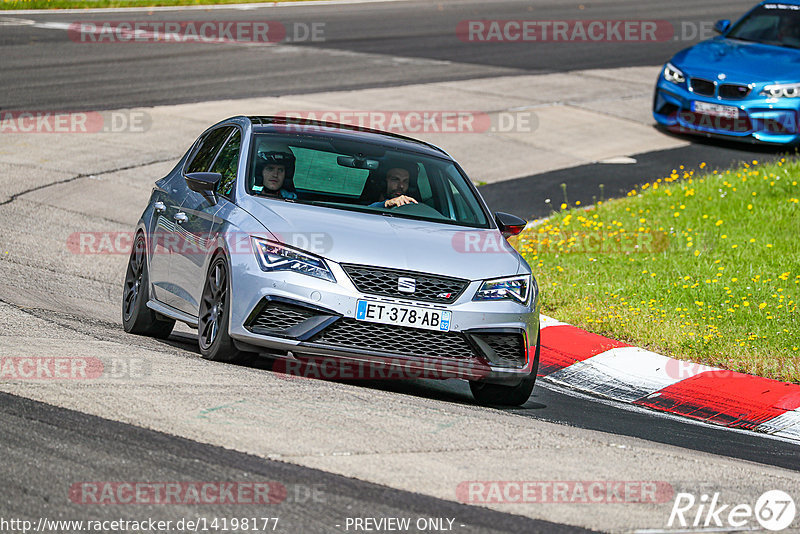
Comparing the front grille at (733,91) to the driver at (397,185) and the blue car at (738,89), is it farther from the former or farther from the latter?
the driver at (397,185)

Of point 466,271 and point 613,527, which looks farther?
point 466,271

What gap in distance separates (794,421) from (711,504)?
305 centimetres

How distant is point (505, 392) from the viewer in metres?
7.82

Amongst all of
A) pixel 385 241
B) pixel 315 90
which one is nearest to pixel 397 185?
pixel 385 241

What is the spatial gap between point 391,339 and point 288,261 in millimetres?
750

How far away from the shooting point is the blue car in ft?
56.4

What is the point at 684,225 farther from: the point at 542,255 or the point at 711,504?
the point at 711,504

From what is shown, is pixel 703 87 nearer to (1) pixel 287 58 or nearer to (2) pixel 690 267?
(2) pixel 690 267

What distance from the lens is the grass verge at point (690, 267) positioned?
9578mm

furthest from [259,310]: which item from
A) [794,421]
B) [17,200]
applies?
[17,200]

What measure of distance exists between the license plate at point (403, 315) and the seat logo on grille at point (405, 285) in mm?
95

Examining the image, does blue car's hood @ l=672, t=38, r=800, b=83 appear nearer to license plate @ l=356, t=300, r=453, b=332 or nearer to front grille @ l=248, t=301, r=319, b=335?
license plate @ l=356, t=300, r=453, b=332

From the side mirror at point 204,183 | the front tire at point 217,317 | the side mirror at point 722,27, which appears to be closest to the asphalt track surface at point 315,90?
the front tire at point 217,317

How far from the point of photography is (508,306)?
7.36 m
